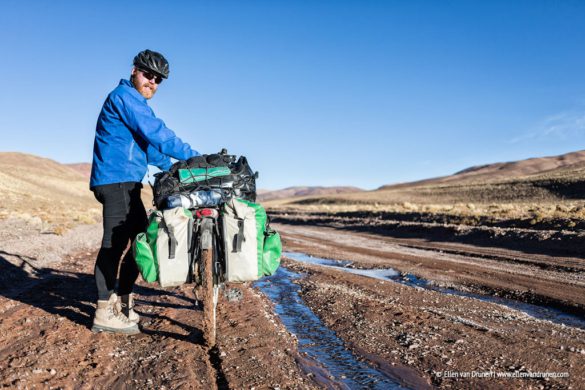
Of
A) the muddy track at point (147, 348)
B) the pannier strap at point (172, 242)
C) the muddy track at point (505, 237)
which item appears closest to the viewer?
the muddy track at point (147, 348)

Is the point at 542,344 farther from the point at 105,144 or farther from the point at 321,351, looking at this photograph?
the point at 105,144

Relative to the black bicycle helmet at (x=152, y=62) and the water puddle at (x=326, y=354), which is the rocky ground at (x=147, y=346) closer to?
the water puddle at (x=326, y=354)

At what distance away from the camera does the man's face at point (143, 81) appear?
4.15 metres

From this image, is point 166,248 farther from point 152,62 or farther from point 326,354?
point 152,62

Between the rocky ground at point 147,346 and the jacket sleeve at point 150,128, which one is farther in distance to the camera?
the jacket sleeve at point 150,128

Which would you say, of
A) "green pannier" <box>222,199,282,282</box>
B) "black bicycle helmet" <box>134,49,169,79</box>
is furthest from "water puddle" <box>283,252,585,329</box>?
"black bicycle helmet" <box>134,49,169,79</box>

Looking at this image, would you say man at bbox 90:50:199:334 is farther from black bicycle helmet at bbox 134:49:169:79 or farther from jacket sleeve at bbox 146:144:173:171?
jacket sleeve at bbox 146:144:173:171

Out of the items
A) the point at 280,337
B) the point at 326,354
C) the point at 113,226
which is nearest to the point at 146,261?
the point at 113,226

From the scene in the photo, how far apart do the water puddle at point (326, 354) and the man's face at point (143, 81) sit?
2.87m

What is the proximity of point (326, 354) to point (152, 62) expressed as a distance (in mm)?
3180

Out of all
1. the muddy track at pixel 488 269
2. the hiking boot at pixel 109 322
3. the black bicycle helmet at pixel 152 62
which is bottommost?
the muddy track at pixel 488 269

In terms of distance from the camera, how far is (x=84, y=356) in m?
3.50

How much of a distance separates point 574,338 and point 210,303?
3644 millimetres

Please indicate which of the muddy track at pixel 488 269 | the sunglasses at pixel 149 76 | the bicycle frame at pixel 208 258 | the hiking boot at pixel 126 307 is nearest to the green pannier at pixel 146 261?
the bicycle frame at pixel 208 258
